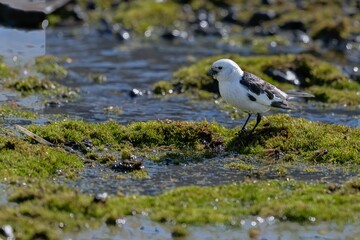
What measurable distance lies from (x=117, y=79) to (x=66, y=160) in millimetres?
8856

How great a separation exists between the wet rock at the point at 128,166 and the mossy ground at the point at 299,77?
22.9 ft

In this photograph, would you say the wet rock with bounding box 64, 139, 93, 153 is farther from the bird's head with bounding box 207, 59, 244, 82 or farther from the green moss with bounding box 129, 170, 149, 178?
the bird's head with bounding box 207, 59, 244, 82

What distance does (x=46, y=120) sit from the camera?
1452 centimetres

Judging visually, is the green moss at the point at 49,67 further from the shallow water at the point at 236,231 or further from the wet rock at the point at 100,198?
the shallow water at the point at 236,231

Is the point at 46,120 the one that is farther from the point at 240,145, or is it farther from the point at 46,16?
the point at 46,16

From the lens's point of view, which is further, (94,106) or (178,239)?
(94,106)

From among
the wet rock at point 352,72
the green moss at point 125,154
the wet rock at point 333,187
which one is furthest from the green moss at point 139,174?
the wet rock at point 352,72

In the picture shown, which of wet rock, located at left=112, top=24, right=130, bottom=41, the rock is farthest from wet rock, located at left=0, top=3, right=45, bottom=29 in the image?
wet rock, located at left=112, top=24, right=130, bottom=41

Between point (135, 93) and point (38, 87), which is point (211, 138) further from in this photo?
point (38, 87)

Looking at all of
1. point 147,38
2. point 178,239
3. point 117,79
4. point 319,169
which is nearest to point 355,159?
point 319,169

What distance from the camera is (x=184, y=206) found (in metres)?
10.2

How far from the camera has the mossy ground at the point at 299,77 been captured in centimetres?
1864

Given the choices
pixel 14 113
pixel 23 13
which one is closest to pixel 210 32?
pixel 23 13

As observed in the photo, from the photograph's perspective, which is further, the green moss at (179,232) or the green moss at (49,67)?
the green moss at (49,67)
